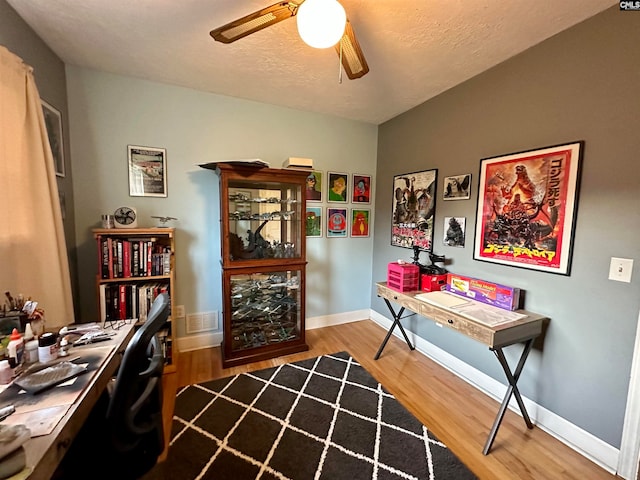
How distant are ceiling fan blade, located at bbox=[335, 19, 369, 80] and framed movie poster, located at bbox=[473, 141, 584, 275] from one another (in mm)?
1209

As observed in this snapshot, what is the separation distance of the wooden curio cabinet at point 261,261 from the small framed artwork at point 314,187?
411 mm

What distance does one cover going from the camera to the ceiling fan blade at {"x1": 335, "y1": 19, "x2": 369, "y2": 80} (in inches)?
48.8

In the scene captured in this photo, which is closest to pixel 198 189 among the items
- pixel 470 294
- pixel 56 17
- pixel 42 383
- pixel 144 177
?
pixel 144 177

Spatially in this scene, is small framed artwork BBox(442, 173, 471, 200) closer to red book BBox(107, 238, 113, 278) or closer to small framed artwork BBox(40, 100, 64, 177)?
red book BBox(107, 238, 113, 278)

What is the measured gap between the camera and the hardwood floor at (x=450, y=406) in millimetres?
1410

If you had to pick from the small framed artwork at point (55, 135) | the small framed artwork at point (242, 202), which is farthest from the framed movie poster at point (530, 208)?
the small framed artwork at point (55, 135)

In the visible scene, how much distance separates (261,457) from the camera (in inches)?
56.3

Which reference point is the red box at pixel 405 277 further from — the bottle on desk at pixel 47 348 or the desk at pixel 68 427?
the bottle on desk at pixel 47 348

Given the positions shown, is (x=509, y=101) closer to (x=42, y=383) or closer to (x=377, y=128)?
(x=377, y=128)

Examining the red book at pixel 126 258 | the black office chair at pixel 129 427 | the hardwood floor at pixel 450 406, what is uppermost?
the red book at pixel 126 258

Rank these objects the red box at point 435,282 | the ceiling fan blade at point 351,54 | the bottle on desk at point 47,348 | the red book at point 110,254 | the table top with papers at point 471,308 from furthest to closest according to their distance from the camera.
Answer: the red box at point 435,282 < the red book at point 110,254 < the table top with papers at point 471,308 < the ceiling fan blade at point 351,54 < the bottle on desk at point 47,348

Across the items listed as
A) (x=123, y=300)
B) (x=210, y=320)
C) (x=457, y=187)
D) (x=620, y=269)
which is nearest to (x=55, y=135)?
(x=123, y=300)

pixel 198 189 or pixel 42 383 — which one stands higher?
pixel 198 189

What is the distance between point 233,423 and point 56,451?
108cm
